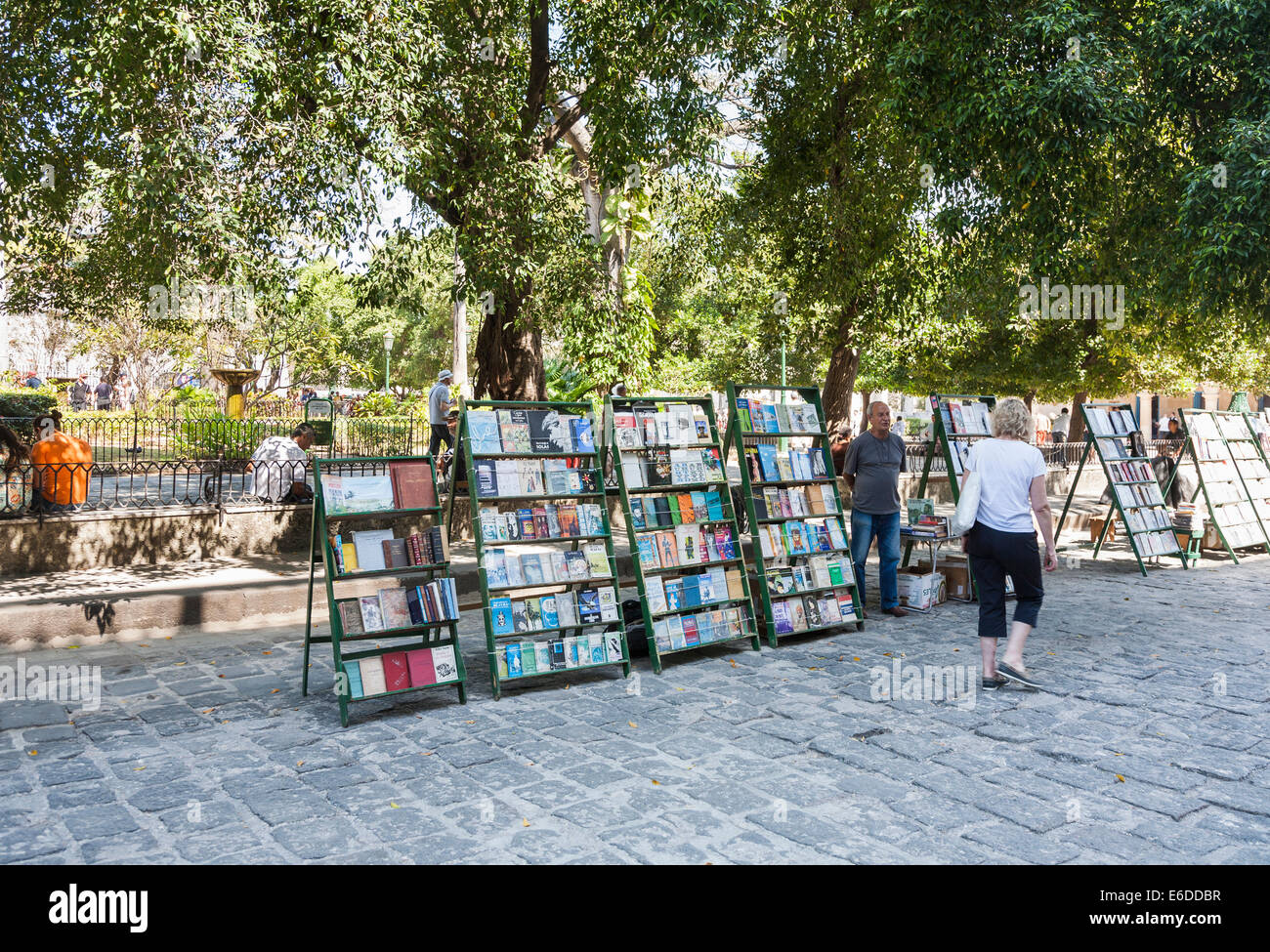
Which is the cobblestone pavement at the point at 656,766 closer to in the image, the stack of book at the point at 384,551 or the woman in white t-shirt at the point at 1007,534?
the woman in white t-shirt at the point at 1007,534

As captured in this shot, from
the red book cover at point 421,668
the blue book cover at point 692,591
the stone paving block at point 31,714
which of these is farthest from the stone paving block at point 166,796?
the blue book cover at point 692,591

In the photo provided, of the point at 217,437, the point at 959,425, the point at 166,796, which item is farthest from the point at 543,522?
the point at 217,437

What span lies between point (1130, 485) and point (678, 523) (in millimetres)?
7875

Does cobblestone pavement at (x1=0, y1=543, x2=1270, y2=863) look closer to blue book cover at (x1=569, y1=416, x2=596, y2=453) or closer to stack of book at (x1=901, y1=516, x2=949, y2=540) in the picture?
blue book cover at (x1=569, y1=416, x2=596, y2=453)

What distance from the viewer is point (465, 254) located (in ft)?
33.8

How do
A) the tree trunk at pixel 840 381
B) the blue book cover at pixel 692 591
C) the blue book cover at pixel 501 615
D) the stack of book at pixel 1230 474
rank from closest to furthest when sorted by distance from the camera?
the blue book cover at pixel 501 615, the blue book cover at pixel 692 591, the stack of book at pixel 1230 474, the tree trunk at pixel 840 381

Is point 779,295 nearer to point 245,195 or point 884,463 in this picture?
point 884,463

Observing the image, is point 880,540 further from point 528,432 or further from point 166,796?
point 166,796

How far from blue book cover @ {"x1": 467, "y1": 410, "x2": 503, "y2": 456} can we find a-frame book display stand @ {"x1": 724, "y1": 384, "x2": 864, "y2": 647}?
212 centimetres

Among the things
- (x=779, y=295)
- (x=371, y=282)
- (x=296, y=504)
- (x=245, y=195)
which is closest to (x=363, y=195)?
(x=245, y=195)

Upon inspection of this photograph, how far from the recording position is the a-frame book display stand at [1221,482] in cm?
1296

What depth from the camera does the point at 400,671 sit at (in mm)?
6160

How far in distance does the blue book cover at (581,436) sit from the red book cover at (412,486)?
1259 mm

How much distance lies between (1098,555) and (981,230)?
18.2ft
